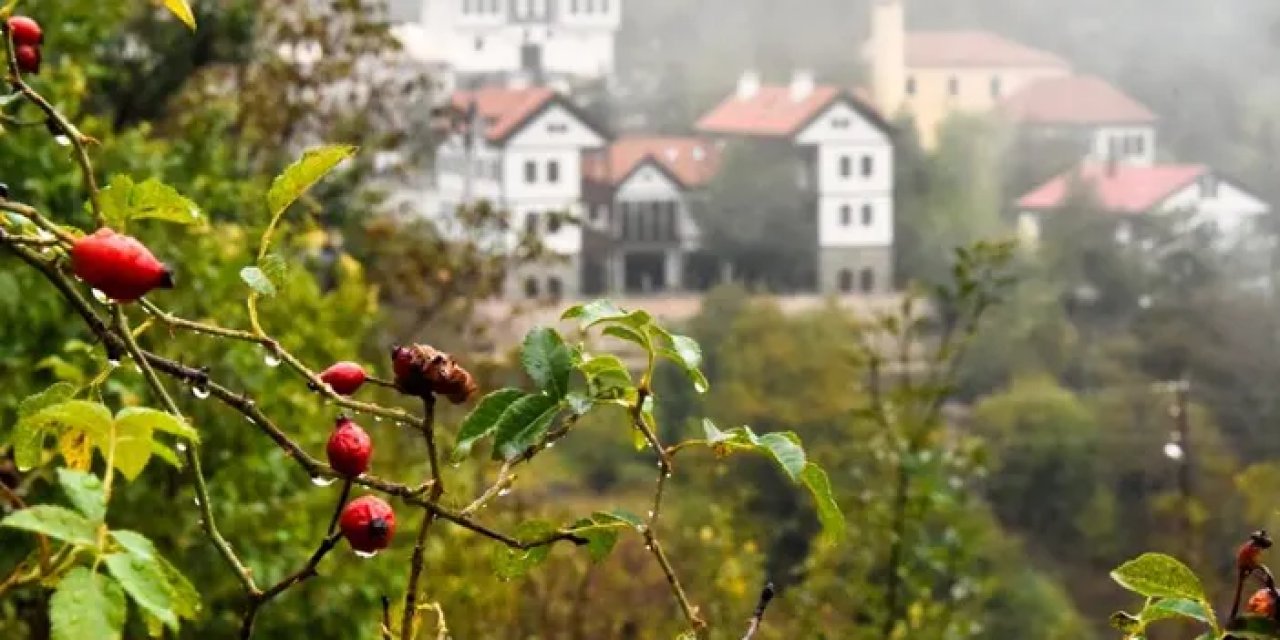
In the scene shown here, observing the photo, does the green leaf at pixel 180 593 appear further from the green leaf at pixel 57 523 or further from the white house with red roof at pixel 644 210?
the white house with red roof at pixel 644 210

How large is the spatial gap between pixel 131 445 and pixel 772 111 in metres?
4.76

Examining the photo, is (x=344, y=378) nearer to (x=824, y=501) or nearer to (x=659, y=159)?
(x=824, y=501)

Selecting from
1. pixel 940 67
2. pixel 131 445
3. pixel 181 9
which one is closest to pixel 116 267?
pixel 131 445

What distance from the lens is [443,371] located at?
1.01 feet

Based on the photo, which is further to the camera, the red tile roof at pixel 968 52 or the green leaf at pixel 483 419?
the red tile roof at pixel 968 52

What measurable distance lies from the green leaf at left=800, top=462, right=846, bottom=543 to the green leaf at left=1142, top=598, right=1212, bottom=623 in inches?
2.6

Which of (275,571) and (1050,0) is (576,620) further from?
(1050,0)

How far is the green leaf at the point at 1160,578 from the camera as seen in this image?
12.0 inches

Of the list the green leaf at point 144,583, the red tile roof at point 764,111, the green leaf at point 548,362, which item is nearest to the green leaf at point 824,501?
the green leaf at point 548,362

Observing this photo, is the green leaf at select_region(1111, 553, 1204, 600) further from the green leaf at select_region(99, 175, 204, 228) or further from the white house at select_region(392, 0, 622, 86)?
the white house at select_region(392, 0, 622, 86)

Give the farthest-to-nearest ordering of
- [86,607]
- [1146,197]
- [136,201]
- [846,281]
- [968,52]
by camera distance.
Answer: [968,52], [846,281], [1146,197], [136,201], [86,607]

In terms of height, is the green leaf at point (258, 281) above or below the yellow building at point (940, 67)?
below

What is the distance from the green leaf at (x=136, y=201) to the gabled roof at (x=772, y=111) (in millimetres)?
4570

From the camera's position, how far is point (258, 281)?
34 centimetres
